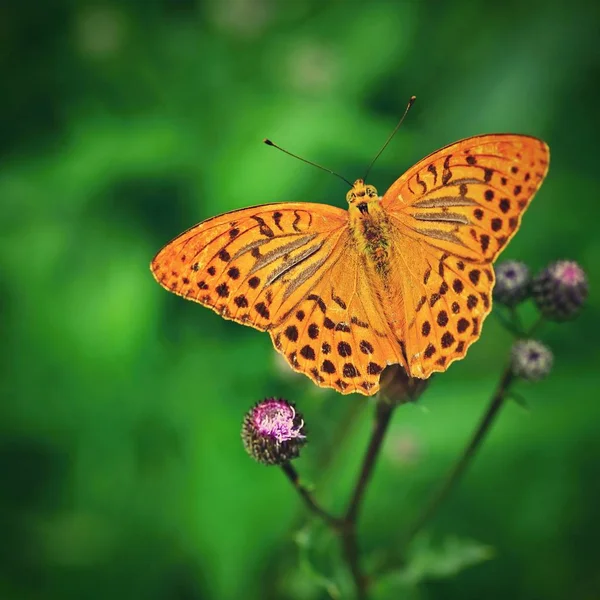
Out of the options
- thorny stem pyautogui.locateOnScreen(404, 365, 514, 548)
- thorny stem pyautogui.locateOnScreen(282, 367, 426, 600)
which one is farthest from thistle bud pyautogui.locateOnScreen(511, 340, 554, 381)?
thorny stem pyautogui.locateOnScreen(282, 367, 426, 600)

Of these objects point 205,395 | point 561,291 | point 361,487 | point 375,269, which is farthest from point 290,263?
point 205,395

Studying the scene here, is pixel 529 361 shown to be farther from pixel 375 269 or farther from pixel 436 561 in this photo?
pixel 436 561

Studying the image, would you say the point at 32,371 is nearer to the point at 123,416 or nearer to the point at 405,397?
the point at 123,416

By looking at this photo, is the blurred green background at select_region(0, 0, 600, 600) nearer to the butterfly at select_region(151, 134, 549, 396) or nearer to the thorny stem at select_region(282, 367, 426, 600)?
the thorny stem at select_region(282, 367, 426, 600)

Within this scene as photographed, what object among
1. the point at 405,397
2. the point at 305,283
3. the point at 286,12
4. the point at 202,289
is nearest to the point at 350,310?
the point at 305,283

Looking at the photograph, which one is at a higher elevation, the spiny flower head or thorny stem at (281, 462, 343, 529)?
the spiny flower head

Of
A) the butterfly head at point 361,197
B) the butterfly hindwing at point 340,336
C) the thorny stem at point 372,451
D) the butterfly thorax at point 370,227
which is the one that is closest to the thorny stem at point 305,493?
the thorny stem at point 372,451

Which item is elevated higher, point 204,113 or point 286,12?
point 286,12
